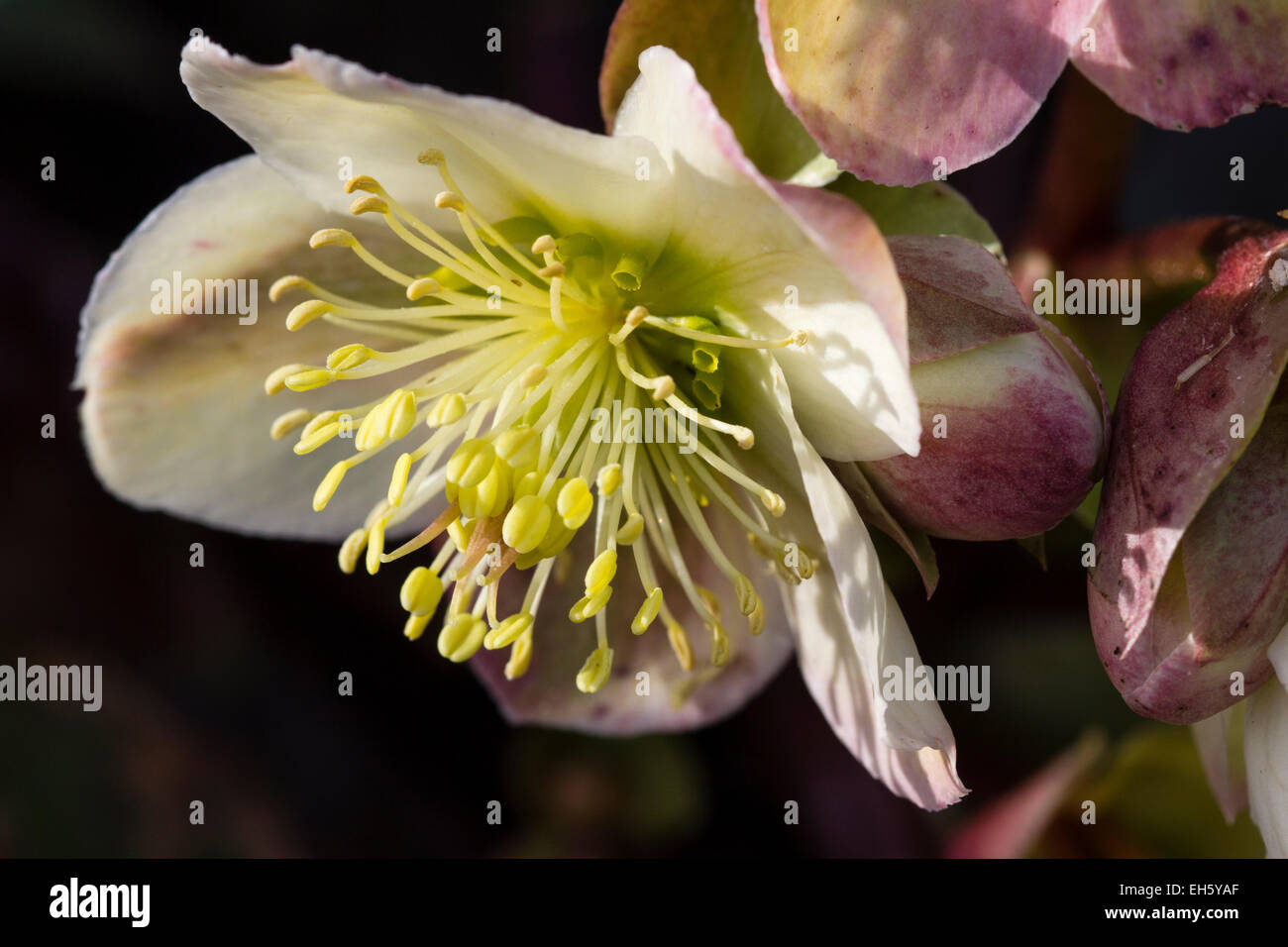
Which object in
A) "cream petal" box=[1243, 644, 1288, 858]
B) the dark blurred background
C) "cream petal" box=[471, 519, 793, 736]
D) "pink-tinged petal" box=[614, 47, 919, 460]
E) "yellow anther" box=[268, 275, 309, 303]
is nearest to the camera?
"pink-tinged petal" box=[614, 47, 919, 460]

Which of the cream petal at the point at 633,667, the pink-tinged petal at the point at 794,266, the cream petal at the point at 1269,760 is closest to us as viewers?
the pink-tinged petal at the point at 794,266

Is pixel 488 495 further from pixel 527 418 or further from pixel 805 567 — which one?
pixel 805 567

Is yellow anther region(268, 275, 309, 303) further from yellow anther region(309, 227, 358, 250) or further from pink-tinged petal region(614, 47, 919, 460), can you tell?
pink-tinged petal region(614, 47, 919, 460)

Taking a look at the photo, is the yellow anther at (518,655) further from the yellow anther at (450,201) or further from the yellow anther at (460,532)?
the yellow anther at (450,201)

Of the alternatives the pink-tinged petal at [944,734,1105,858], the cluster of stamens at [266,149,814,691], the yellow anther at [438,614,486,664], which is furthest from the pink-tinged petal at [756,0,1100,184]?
the pink-tinged petal at [944,734,1105,858]

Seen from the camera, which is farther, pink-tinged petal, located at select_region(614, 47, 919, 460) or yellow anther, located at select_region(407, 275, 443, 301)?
yellow anther, located at select_region(407, 275, 443, 301)

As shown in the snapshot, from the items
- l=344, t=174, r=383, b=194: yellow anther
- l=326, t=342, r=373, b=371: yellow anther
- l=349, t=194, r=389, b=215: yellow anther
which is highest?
l=344, t=174, r=383, b=194: yellow anther

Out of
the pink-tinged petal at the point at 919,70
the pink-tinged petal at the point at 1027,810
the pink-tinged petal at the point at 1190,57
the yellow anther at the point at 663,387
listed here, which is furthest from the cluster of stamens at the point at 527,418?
the pink-tinged petal at the point at 1027,810
